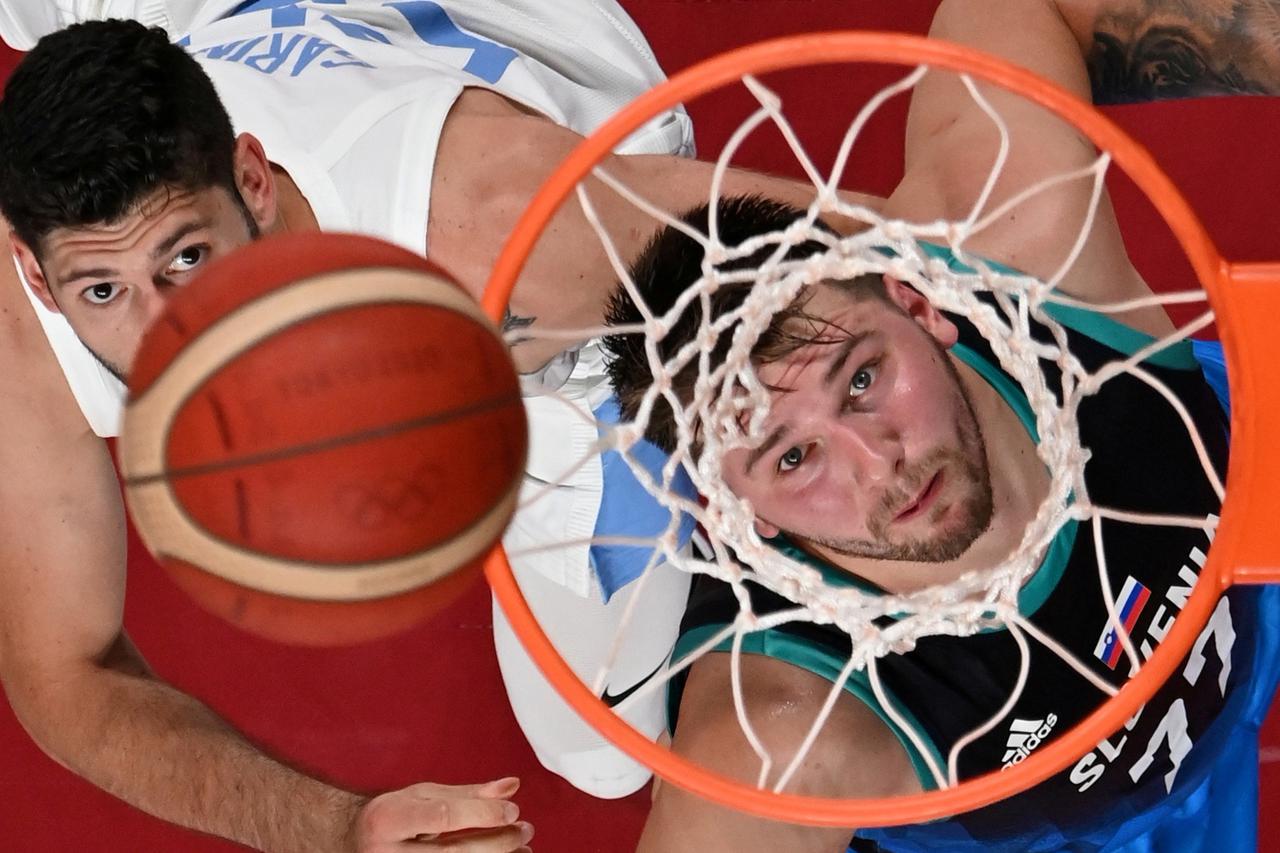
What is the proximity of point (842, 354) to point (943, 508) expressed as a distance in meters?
0.16

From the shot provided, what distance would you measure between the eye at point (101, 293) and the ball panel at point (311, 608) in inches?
16.5

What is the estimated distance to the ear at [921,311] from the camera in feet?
3.98

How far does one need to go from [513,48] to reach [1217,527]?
0.95 meters

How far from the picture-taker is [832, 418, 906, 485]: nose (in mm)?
1121

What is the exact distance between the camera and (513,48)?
5.08 feet

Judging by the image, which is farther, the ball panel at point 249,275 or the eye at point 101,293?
the eye at point 101,293

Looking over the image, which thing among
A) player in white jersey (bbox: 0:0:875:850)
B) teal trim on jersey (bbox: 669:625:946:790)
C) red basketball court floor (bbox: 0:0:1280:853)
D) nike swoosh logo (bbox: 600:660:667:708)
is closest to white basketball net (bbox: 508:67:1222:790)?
teal trim on jersey (bbox: 669:625:946:790)

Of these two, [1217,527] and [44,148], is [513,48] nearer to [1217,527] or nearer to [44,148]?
[44,148]

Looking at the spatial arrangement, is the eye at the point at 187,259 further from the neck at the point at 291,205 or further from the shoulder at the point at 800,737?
the shoulder at the point at 800,737

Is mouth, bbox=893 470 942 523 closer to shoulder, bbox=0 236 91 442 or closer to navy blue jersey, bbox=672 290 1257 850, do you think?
navy blue jersey, bbox=672 290 1257 850

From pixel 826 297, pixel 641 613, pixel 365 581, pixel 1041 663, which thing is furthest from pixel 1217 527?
pixel 641 613

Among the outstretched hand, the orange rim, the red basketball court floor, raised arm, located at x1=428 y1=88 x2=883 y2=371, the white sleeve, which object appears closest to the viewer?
the orange rim

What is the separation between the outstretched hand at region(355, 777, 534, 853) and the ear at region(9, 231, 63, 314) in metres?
0.57

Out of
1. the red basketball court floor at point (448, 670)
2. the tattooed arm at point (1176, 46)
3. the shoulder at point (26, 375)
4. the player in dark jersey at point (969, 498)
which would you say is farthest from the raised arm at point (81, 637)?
the tattooed arm at point (1176, 46)
